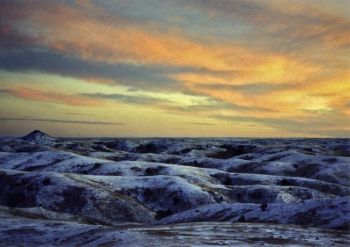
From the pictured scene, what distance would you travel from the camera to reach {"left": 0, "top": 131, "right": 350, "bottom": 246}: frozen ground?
109 feet

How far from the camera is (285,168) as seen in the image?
102 m

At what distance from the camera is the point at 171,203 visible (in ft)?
221

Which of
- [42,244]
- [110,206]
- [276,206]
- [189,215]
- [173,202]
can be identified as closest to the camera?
[42,244]

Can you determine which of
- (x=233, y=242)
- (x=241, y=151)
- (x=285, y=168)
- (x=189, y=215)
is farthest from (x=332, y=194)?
(x=241, y=151)

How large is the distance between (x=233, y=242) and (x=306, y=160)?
8795 centimetres

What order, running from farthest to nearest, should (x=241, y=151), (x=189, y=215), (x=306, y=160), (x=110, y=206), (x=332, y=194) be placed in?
(x=241, y=151)
(x=306, y=160)
(x=332, y=194)
(x=110, y=206)
(x=189, y=215)

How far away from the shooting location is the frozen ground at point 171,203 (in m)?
33.1

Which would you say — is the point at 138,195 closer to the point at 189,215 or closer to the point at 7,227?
the point at 189,215

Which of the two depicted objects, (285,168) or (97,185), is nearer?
(97,185)

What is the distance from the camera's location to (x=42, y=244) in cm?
3422

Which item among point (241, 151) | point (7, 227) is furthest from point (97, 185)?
point (241, 151)

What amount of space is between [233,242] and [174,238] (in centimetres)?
403

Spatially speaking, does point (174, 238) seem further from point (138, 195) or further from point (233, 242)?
point (138, 195)

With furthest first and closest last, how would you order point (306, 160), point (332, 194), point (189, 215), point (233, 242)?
point (306, 160) → point (332, 194) → point (189, 215) → point (233, 242)
